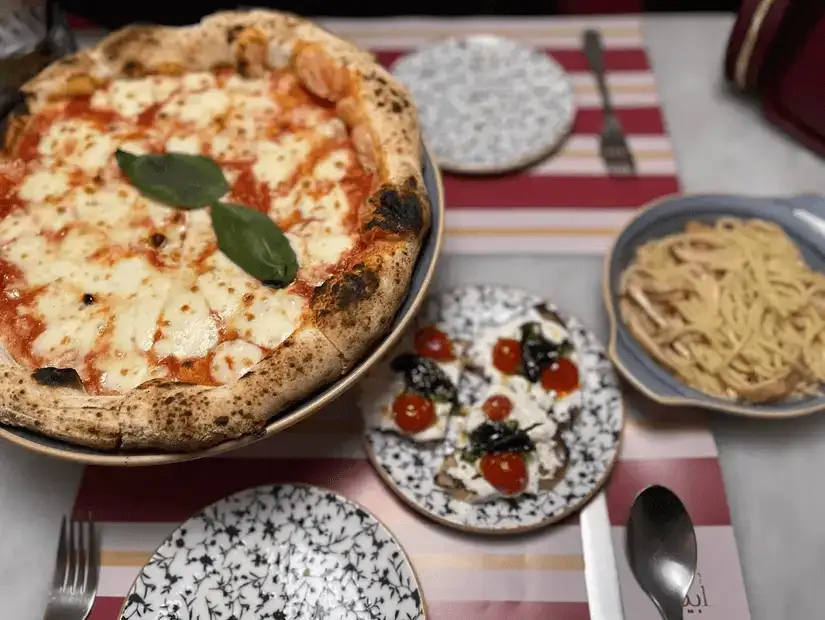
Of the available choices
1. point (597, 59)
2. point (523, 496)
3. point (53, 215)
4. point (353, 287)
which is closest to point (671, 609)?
point (523, 496)

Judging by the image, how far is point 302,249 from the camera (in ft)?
5.38

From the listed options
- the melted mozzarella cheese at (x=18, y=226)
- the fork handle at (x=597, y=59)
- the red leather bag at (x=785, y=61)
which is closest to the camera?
the melted mozzarella cheese at (x=18, y=226)

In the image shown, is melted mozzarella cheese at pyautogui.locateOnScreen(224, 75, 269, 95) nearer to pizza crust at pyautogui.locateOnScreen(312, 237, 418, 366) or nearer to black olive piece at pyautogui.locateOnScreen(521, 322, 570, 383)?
pizza crust at pyautogui.locateOnScreen(312, 237, 418, 366)

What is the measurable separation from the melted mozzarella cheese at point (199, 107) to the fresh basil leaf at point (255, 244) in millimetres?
362

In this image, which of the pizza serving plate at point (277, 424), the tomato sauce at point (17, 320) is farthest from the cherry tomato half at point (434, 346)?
the tomato sauce at point (17, 320)

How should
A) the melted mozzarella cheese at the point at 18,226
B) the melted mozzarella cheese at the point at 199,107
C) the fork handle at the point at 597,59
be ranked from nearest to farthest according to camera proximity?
the melted mozzarella cheese at the point at 18,226, the melted mozzarella cheese at the point at 199,107, the fork handle at the point at 597,59

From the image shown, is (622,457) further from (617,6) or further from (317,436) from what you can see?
(617,6)

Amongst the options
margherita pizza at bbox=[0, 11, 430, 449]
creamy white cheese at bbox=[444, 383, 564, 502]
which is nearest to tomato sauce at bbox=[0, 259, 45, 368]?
margherita pizza at bbox=[0, 11, 430, 449]

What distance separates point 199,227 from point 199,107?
0.40m

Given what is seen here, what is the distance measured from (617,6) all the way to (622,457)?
1.97m

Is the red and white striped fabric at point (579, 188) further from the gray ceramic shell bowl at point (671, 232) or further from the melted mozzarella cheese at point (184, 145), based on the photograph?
the melted mozzarella cheese at point (184, 145)

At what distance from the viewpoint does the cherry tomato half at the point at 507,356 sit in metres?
1.78

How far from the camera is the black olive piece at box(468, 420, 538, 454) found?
163 cm

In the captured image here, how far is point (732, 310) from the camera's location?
1.85m
